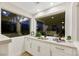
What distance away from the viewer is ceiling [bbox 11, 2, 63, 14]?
4.25ft

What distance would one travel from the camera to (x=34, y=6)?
1.34 metres

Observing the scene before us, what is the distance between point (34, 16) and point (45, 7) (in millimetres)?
200

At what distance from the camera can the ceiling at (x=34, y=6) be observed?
1.29 metres

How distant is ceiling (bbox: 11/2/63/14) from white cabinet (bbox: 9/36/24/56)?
1.32ft

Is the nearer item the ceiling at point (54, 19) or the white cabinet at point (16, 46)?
the white cabinet at point (16, 46)

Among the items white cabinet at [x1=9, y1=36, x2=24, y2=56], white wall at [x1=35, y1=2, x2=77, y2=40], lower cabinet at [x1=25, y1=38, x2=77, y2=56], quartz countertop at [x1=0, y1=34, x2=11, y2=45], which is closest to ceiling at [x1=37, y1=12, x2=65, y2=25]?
white wall at [x1=35, y1=2, x2=77, y2=40]

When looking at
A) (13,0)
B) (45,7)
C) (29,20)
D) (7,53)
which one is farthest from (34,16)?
(7,53)

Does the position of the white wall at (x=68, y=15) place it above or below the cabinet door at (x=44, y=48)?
above

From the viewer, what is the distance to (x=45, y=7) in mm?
1337

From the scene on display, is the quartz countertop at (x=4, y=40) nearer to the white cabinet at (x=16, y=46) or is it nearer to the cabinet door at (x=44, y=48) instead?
the white cabinet at (x=16, y=46)

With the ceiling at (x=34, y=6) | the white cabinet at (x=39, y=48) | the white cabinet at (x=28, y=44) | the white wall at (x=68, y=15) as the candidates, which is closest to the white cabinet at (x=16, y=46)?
the white cabinet at (x=28, y=44)

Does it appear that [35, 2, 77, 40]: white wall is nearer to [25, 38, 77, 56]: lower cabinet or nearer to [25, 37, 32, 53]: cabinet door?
[25, 38, 77, 56]: lower cabinet

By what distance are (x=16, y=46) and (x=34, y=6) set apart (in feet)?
1.95

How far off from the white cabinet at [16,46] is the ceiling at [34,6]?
15.9 inches
